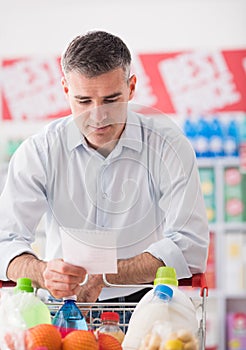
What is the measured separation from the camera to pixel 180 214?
5.74 feet

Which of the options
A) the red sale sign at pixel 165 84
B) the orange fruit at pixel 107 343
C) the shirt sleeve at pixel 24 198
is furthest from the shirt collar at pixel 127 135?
the red sale sign at pixel 165 84

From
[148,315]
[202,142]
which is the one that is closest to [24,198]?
[148,315]

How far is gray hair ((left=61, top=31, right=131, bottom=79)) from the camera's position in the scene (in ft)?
5.69

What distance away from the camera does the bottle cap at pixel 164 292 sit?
137 cm

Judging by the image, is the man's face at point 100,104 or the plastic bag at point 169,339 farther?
the man's face at point 100,104

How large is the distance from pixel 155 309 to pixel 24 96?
15.2 feet

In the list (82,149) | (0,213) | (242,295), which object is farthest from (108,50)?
(242,295)

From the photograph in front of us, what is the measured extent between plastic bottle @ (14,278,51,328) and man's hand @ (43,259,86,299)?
0.06 m

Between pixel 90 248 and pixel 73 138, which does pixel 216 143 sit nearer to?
pixel 73 138

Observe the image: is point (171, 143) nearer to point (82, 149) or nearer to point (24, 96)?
point (82, 149)

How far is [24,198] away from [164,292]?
2.09 ft

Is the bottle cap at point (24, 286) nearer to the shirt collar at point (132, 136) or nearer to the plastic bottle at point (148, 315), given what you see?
the plastic bottle at point (148, 315)

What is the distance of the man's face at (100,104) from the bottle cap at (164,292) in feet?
1.36

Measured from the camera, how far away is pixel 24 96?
19.1 ft
